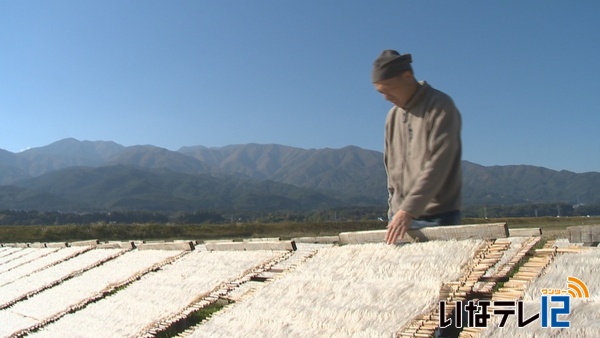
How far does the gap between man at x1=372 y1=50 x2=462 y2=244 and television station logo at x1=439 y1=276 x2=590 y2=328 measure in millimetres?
827

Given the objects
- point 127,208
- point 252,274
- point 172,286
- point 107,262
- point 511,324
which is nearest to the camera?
point 511,324

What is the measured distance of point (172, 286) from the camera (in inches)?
170

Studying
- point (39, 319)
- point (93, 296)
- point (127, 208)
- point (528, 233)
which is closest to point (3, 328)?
point (39, 319)

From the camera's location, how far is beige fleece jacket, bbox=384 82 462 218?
10.5ft

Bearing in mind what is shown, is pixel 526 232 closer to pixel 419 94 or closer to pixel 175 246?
pixel 419 94

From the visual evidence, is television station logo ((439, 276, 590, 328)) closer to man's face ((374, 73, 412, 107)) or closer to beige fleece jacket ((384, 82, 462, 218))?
beige fleece jacket ((384, 82, 462, 218))

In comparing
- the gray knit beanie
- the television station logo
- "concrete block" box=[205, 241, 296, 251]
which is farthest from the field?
the television station logo

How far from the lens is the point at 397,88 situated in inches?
137

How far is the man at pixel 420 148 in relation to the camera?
317 centimetres

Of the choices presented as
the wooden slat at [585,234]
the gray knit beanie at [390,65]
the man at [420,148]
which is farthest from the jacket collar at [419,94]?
the wooden slat at [585,234]

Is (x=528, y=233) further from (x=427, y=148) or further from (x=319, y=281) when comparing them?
(x=319, y=281)

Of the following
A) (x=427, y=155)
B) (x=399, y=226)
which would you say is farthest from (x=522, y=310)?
(x=427, y=155)

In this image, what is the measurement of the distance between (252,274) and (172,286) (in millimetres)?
753

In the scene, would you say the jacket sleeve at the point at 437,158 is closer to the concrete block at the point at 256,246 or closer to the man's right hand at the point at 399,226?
the man's right hand at the point at 399,226
